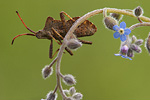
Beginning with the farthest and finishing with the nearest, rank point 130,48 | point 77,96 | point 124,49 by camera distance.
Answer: point 77,96
point 130,48
point 124,49

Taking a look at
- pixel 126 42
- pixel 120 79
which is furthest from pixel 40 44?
pixel 126 42

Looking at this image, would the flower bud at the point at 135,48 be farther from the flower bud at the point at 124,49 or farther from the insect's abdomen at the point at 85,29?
the insect's abdomen at the point at 85,29

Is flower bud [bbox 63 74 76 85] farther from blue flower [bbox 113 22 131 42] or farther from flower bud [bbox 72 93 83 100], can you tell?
blue flower [bbox 113 22 131 42]

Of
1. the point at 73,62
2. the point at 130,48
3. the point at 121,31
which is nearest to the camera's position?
the point at 121,31

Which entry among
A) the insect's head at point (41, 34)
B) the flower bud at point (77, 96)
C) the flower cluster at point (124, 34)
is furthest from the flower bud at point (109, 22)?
the insect's head at point (41, 34)

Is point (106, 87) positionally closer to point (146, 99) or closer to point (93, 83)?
point (93, 83)

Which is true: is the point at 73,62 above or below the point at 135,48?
above

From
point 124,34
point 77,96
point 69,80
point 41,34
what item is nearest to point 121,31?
point 124,34

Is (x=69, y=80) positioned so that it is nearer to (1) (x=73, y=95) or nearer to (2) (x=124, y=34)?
(1) (x=73, y=95)

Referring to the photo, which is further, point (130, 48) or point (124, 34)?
point (130, 48)
